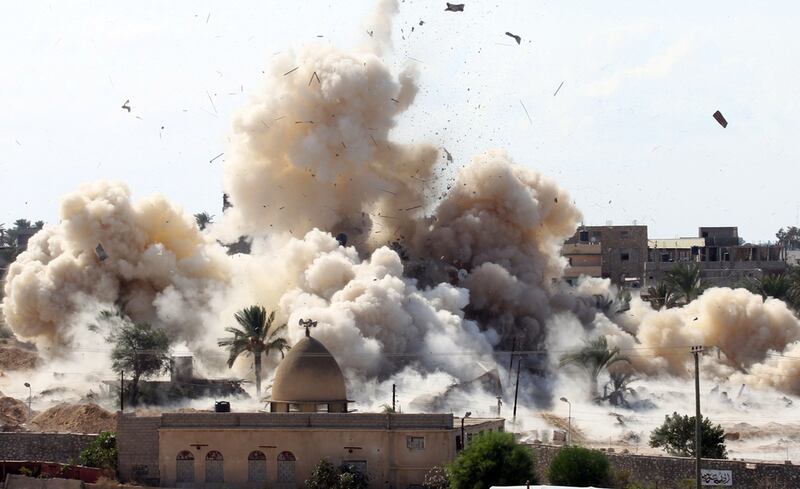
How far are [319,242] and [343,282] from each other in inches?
142

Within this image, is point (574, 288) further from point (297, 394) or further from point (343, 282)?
point (297, 394)

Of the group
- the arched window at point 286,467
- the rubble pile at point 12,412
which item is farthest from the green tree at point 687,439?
the rubble pile at point 12,412

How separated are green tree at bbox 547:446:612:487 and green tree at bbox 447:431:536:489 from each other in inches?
30.5

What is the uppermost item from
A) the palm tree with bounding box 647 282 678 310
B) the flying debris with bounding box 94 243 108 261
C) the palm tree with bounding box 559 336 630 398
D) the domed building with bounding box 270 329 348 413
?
the flying debris with bounding box 94 243 108 261

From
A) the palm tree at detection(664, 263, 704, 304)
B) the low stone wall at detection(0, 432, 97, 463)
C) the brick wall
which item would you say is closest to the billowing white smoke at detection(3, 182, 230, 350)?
the low stone wall at detection(0, 432, 97, 463)

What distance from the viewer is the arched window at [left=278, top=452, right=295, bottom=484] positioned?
5184 cm

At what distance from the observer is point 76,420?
6419cm

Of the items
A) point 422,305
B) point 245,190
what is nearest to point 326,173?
point 245,190

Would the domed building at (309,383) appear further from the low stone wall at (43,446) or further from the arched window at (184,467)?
the low stone wall at (43,446)

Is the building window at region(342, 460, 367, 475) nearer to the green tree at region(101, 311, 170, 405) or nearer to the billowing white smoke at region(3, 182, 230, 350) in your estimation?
the green tree at region(101, 311, 170, 405)

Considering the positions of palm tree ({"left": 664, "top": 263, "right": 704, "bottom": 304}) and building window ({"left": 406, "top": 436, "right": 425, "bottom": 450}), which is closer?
building window ({"left": 406, "top": 436, "right": 425, "bottom": 450})

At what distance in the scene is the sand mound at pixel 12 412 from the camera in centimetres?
6800

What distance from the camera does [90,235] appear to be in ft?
289

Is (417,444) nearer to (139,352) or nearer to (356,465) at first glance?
(356,465)
